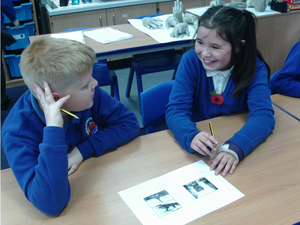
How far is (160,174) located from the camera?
0.90m

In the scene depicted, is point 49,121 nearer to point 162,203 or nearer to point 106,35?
point 162,203

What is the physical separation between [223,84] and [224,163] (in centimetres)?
48

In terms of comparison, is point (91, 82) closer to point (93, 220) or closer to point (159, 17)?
point (93, 220)

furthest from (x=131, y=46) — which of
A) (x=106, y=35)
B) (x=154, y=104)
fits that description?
(x=154, y=104)

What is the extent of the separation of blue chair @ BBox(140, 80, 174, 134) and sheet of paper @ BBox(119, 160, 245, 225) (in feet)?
1.63

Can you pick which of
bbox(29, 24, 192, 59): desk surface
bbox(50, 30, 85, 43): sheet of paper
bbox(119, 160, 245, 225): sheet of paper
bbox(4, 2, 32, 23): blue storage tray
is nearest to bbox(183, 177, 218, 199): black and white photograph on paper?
bbox(119, 160, 245, 225): sheet of paper

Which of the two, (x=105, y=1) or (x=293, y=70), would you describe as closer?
(x=293, y=70)

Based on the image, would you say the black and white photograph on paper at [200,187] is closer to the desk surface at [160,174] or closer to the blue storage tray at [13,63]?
the desk surface at [160,174]

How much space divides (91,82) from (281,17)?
2230 millimetres

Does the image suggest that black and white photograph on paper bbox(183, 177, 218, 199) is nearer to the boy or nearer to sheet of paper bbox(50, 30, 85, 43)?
the boy

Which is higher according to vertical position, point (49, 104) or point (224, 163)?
point (49, 104)

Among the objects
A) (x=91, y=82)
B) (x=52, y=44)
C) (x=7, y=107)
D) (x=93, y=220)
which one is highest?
(x=52, y=44)

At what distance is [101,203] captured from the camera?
0.79m

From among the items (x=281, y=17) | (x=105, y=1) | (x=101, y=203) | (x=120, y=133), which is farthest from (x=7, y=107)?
(x=281, y=17)
